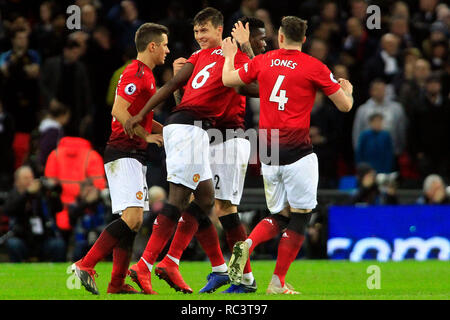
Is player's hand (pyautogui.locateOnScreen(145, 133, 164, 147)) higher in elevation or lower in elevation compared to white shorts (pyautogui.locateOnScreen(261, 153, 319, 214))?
higher

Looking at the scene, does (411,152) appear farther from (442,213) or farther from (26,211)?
(26,211)

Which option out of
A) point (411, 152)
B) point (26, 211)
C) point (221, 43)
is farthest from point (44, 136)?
point (221, 43)

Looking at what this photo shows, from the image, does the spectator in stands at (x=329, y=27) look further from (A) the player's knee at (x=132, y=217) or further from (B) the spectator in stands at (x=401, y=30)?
(A) the player's knee at (x=132, y=217)

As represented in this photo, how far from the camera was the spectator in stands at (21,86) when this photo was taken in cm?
1741

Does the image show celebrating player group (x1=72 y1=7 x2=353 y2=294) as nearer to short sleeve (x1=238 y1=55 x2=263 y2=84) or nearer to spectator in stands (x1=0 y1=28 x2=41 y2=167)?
short sleeve (x1=238 y1=55 x2=263 y2=84)

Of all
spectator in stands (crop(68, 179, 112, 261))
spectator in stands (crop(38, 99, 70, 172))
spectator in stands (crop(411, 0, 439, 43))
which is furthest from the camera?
spectator in stands (crop(411, 0, 439, 43))

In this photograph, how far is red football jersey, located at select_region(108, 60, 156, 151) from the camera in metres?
9.39

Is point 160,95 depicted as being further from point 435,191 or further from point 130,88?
point 435,191

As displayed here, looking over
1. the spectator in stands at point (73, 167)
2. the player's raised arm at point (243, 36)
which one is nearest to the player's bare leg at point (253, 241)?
the player's raised arm at point (243, 36)

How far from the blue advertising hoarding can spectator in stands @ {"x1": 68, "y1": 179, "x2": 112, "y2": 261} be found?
11.5 ft

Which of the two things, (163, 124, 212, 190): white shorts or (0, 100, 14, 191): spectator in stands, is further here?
(0, 100, 14, 191): spectator in stands

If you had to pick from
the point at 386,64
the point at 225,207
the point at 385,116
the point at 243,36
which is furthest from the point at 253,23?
the point at 386,64

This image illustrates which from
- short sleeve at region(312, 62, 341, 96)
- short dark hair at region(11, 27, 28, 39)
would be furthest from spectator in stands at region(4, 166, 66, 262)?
short sleeve at region(312, 62, 341, 96)

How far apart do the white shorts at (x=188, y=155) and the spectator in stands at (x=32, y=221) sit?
6150 mm
